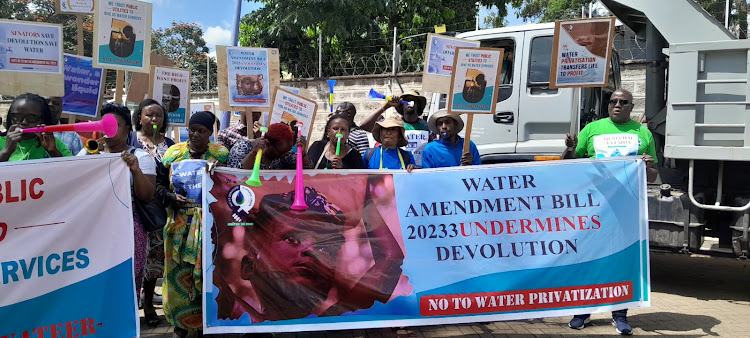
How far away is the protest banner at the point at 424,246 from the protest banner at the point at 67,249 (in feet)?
1.88

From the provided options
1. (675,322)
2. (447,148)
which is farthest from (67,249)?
(675,322)

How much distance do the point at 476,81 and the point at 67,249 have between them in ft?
10.2

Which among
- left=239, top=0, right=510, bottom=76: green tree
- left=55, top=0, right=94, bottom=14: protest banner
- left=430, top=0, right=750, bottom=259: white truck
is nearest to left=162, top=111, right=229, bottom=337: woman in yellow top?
left=55, top=0, right=94, bottom=14: protest banner

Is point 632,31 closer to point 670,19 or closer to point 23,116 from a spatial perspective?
point 670,19

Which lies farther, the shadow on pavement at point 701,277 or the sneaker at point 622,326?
the shadow on pavement at point 701,277

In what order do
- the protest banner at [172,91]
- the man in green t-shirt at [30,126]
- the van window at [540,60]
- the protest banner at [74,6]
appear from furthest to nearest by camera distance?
the van window at [540,60] < the protest banner at [172,91] < the protest banner at [74,6] < the man in green t-shirt at [30,126]

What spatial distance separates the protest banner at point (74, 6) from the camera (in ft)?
20.0

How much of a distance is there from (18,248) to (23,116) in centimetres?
98

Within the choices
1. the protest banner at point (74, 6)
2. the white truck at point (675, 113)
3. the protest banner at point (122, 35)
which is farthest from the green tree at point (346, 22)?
the protest banner at point (122, 35)

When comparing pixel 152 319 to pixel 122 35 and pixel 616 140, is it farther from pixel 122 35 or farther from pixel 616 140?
pixel 616 140

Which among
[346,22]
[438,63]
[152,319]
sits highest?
[346,22]

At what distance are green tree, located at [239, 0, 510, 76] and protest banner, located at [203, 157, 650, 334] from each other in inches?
385

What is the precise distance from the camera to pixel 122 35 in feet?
18.6

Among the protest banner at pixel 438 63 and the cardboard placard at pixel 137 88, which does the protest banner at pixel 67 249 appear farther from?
the cardboard placard at pixel 137 88
